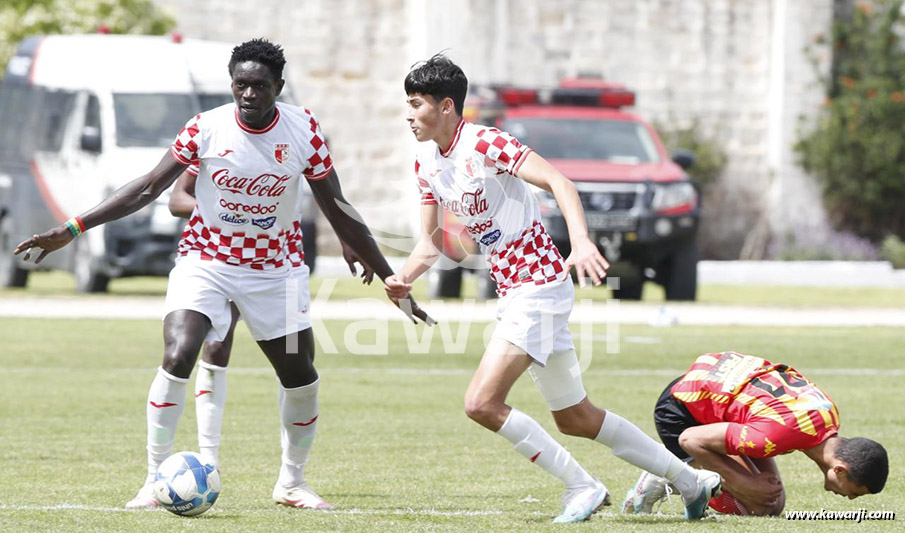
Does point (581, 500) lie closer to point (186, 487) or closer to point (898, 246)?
point (186, 487)

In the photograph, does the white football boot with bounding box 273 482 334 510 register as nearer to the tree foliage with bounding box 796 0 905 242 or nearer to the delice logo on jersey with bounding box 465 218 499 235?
the delice logo on jersey with bounding box 465 218 499 235

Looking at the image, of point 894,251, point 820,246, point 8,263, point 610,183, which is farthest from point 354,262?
point 820,246

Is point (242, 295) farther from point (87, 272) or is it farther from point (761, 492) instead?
point (87, 272)

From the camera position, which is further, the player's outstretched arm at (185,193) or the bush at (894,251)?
the bush at (894,251)

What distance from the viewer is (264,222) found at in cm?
724

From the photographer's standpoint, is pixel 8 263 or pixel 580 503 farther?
pixel 8 263

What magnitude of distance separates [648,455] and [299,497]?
1.62m

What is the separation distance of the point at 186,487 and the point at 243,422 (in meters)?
3.68

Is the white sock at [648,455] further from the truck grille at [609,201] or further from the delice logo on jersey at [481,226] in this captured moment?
the truck grille at [609,201]

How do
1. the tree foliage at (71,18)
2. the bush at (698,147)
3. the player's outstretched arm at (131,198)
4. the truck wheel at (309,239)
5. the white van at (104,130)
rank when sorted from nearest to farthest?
1. the player's outstretched arm at (131,198)
2. the white van at (104,130)
3. the truck wheel at (309,239)
4. the tree foliage at (71,18)
5. the bush at (698,147)

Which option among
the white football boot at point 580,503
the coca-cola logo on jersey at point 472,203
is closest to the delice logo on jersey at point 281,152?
the coca-cola logo on jersey at point 472,203

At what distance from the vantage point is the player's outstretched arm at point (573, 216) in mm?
6266

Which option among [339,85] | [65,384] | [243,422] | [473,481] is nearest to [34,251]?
[473,481]

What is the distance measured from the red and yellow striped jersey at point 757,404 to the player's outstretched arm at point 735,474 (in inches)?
4.5
